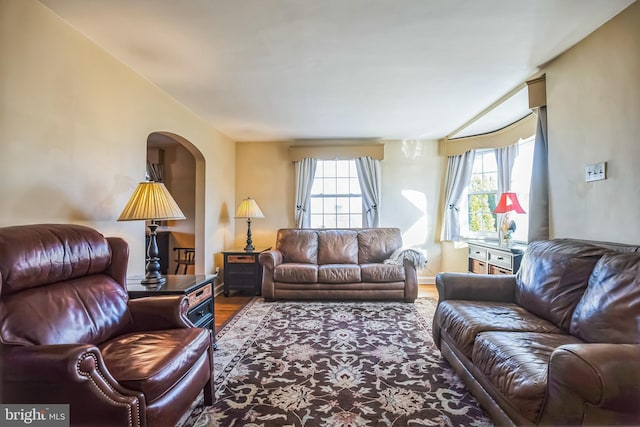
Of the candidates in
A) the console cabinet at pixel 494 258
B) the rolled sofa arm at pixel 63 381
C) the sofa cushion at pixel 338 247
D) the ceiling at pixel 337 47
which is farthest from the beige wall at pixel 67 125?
the console cabinet at pixel 494 258

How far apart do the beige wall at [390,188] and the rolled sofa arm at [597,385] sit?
3980 millimetres

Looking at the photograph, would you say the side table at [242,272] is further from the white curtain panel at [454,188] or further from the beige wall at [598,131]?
the beige wall at [598,131]

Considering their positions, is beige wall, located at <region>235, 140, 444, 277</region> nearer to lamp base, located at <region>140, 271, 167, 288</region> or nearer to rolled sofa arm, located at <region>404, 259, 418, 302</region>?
rolled sofa arm, located at <region>404, 259, 418, 302</region>

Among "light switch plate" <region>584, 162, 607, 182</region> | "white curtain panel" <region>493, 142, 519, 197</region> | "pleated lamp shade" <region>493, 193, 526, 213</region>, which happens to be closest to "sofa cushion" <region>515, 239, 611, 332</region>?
"light switch plate" <region>584, 162, 607, 182</region>

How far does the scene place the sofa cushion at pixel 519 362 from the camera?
126 centimetres

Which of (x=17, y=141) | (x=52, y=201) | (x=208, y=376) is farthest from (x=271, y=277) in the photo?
(x=17, y=141)

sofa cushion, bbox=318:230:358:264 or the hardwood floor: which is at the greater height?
sofa cushion, bbox=318:230:358:264

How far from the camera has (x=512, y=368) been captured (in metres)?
1.40

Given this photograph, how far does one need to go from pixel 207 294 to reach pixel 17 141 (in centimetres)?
155

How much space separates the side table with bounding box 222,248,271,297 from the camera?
14.0 feet

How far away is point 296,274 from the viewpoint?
3.93 meters

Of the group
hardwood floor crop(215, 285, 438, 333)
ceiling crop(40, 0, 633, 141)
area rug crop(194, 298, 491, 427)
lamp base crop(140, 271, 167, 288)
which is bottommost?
hardwood floor crop(215, 285, 438, 333)

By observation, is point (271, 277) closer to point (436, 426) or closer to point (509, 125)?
point (436, 426)

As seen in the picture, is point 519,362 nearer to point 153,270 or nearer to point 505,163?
point 153,270
